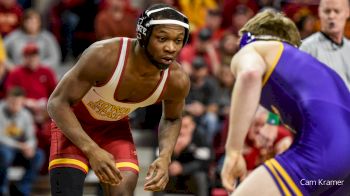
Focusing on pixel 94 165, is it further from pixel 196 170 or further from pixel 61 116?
pixel 196 170

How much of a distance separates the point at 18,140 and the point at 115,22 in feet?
8.15

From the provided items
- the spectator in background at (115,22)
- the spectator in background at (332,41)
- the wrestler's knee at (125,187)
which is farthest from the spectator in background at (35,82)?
the wrestler's knee at (125,187)

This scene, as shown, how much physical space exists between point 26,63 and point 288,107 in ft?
22.6

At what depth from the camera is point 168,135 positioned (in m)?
5.45

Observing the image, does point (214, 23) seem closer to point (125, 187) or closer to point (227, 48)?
point (227, 48)

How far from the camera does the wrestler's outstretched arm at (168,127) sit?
16.7 feet

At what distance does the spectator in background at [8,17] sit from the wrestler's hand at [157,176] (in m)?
7.19

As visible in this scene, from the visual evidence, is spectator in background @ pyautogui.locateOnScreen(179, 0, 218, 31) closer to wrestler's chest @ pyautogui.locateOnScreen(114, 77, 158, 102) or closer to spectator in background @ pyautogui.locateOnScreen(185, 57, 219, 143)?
spectator in background @ pyautogui.locateOnScreen(185, 57, 219, 143)

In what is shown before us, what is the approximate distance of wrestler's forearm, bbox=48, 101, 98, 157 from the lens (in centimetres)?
504

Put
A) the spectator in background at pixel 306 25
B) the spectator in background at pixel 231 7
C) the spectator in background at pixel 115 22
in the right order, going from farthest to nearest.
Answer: the spectator in background at pixel 231 7 → the spectator in background at pixel 115 22 → the spectator in background at pixel 306 25

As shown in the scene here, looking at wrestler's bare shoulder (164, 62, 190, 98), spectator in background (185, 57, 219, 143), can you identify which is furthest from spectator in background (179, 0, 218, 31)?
wrestler's bare shoulder (164, 62, 190, 98)

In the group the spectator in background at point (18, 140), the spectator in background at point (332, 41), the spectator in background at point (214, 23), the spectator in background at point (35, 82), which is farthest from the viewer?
the spectator in background at point (214, 23)

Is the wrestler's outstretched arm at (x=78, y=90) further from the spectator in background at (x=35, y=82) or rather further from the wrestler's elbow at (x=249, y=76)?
the spectator in background at (x=35, y=82)

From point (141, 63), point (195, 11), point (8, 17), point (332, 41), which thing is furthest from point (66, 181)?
point (195, 11)
